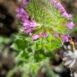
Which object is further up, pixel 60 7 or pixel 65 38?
pixel 60 7

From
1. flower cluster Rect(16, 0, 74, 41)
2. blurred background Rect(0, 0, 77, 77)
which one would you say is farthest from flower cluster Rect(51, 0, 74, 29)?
blurred background Rect(0, 0, 77, 77)

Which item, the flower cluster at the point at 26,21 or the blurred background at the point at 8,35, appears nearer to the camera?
the flower cluster at the point at 26,21

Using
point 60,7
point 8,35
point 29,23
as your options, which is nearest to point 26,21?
point 29,23

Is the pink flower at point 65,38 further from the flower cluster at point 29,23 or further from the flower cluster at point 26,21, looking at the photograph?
the flower cluster at point 26,21

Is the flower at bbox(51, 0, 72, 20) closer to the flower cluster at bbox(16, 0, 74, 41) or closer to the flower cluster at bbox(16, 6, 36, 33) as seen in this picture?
the flower cluster at bbox(16, 0, 74, 41)

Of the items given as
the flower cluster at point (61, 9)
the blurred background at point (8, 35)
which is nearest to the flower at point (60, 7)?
the flower cluster at point (61, 9)

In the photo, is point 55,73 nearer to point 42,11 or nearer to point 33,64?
point 33,64

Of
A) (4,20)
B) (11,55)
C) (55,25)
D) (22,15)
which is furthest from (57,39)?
(4,20)

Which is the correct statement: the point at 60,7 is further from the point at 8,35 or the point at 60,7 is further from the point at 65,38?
the point at 8,35

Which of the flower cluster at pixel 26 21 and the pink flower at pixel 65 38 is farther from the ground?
the flower cluster at pixel 26 21

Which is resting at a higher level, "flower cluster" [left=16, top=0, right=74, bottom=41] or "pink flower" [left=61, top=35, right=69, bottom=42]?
"flower cluster" [left=16, top=0, right=74, bottom=41]

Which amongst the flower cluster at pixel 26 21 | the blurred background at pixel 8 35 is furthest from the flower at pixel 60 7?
the blurred background at pixel 8 35
